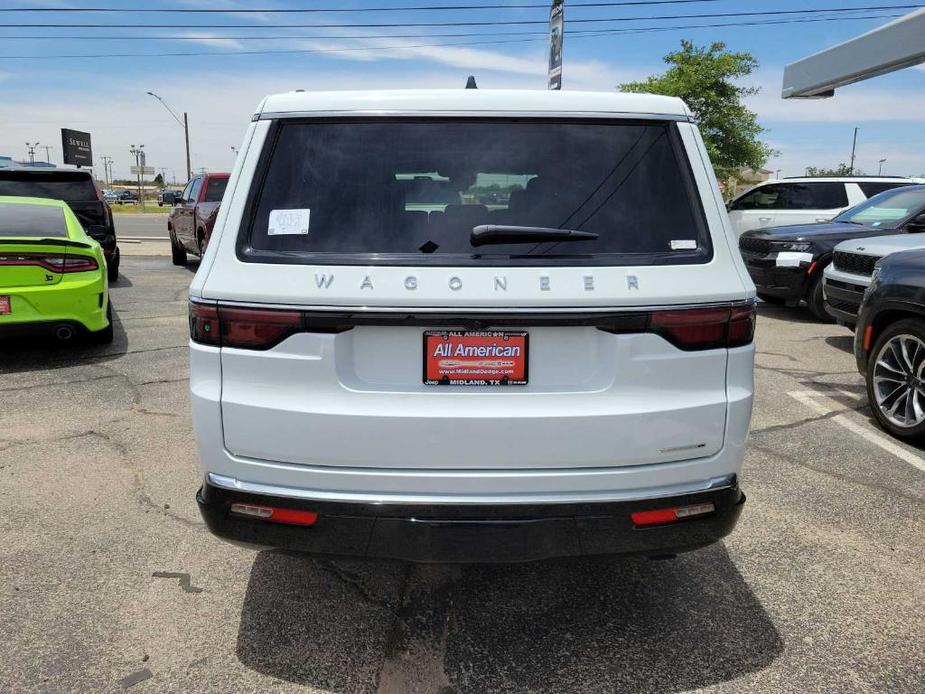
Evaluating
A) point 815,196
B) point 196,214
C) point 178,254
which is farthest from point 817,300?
point 178,254

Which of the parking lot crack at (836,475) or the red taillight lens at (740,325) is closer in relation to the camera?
the red taillight lens at (740,325)

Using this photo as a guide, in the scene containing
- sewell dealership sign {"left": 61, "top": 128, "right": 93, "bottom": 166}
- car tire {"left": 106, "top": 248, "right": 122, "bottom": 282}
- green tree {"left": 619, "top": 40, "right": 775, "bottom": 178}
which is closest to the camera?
car tire {"left": 106, "top": 248, "right": 122, "bottom": 282}

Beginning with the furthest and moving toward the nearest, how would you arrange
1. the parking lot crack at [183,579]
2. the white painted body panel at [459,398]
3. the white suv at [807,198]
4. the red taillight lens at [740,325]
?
the white suv at [807,198] → the parking lot crack at [183,579] → the red taillight lens at [740,325] → the white painted body panel at [459,398]

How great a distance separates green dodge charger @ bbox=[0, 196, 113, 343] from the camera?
6195 millimetres

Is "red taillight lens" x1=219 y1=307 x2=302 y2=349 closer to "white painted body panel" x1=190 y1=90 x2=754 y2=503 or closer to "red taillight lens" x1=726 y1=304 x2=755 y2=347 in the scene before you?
"white painted body panel" x1=190 y1=90 x2=754 y2=503

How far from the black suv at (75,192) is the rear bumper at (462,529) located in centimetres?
990

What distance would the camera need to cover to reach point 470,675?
8.13 ft

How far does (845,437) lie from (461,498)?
379 centimetres

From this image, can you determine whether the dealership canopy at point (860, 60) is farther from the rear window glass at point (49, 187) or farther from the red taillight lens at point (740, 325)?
the rear window glass at point (49, 187)

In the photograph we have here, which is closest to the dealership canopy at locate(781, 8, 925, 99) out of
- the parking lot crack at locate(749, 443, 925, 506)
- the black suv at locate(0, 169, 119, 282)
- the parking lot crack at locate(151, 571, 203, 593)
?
the parking lot crack at locate(749, 443, 925, 506)

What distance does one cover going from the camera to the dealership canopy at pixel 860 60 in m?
12.3

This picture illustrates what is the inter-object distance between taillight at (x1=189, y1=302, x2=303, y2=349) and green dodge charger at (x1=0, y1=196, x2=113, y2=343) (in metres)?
4.86

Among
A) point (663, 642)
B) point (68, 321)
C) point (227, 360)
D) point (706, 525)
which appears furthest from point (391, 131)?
point (68, 321)

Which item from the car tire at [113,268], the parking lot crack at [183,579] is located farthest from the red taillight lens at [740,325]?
the car tire at [113,268]
